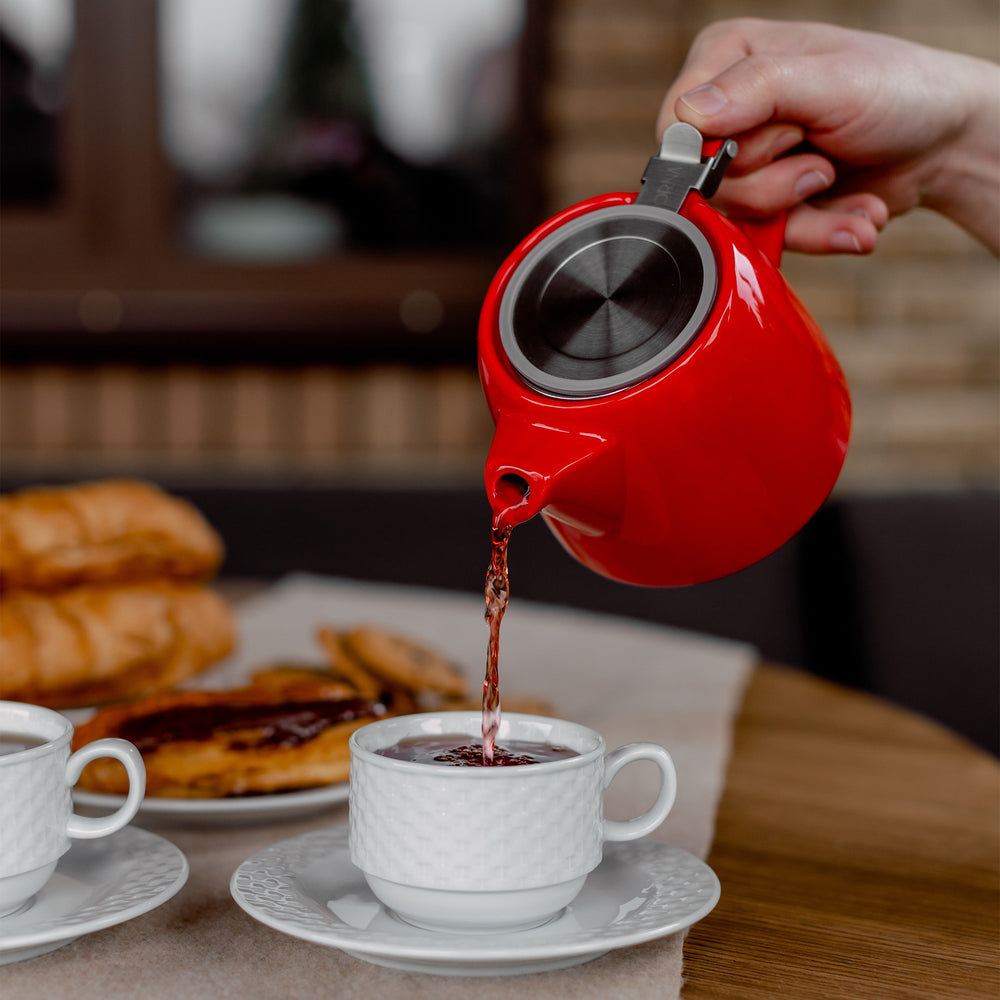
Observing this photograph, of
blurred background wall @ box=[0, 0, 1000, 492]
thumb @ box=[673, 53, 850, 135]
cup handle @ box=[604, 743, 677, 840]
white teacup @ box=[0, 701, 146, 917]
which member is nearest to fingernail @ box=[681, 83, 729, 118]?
thumb @ box=[673, 53, 850, 135]

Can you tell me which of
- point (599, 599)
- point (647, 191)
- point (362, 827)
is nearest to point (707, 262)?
point (647, 191)

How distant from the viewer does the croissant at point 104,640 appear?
98cm

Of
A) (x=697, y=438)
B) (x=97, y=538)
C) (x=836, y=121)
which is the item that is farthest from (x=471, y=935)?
(x=97, y=538)

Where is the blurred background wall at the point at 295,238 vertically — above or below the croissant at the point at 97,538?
above

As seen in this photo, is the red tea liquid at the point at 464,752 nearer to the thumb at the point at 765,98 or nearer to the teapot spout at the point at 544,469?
the teapot spout at the point at 544,469

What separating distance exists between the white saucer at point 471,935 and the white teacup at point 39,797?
8 cm

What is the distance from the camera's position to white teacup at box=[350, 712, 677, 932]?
0.55 metres

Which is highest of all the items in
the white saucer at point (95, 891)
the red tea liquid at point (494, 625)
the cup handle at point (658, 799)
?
the red tea liquid at point (494, 625)

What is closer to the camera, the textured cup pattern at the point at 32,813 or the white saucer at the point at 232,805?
the textured cup pattern at the point at 32,813

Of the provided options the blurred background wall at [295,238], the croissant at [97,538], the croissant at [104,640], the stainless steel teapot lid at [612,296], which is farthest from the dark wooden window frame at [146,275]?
the stainless steel teapot lid at [612,296]

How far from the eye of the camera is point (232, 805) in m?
0.71

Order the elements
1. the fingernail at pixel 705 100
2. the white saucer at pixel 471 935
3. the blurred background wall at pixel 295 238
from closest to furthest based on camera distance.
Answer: the white saucer at pixel 471 935 < the fingernail at pixel 705 100 < the blurred background wall at pixel 295 238

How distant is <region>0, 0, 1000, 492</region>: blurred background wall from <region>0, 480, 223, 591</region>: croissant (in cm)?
114

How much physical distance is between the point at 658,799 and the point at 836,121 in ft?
1.75
